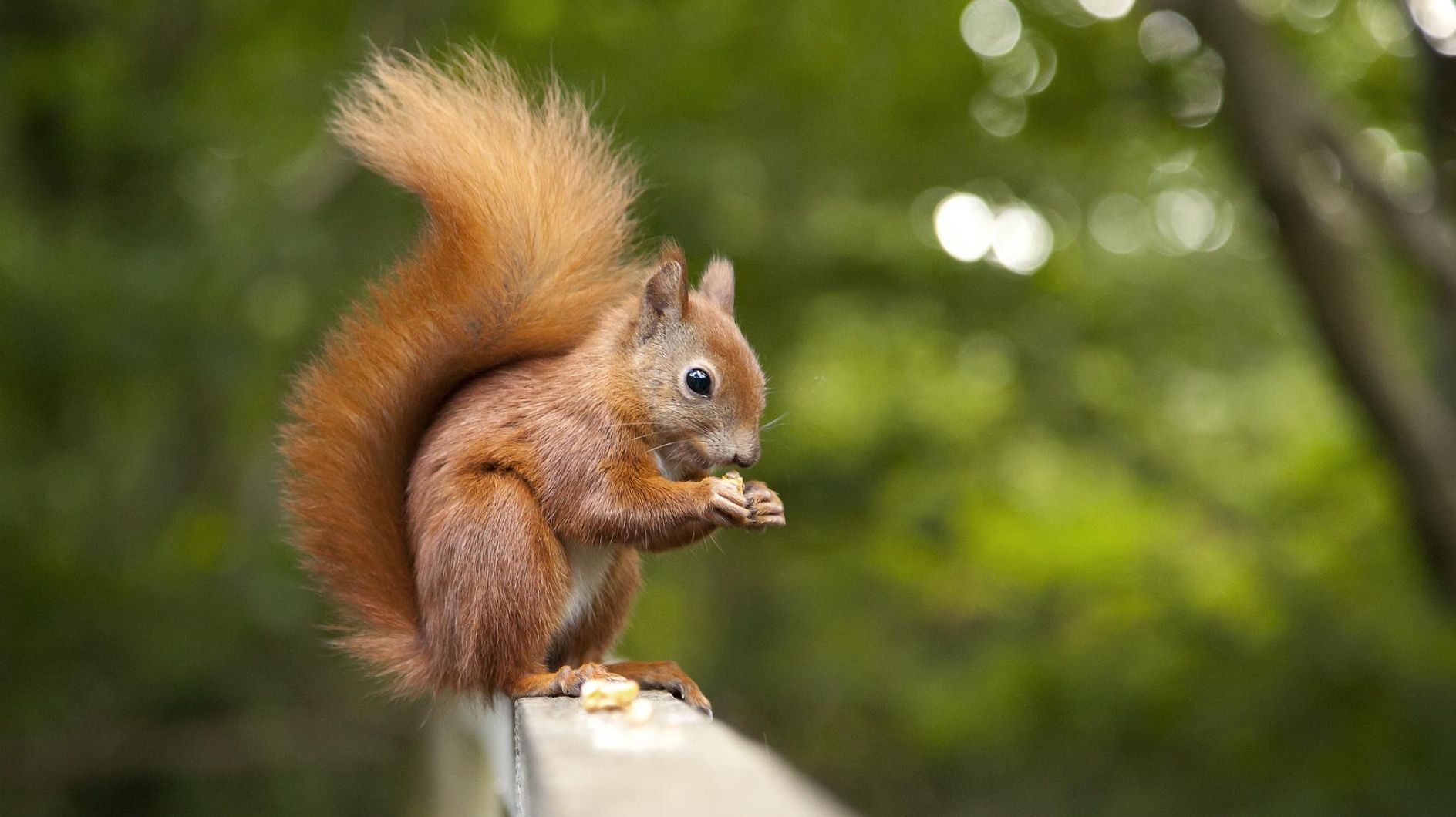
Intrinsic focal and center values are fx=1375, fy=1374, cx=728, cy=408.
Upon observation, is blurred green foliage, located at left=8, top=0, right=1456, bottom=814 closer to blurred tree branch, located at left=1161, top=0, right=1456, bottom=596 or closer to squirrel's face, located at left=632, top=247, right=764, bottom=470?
blurred tree branch, located at left=1161, top=0, right=1456, bottom=596

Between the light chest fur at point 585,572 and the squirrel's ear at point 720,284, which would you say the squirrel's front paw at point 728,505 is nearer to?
the light chest fur at point 585,572

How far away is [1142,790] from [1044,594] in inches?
42.1

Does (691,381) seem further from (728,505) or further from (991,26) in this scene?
(991,26)

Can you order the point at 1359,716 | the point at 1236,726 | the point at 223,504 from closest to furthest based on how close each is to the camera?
the point at 1359,716
the point at 1236,726
the point at 223,504

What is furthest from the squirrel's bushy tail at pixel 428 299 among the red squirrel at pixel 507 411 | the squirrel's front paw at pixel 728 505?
the squirrel's front paw at pixel 728 505

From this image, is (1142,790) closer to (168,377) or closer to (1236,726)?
(1236,726)

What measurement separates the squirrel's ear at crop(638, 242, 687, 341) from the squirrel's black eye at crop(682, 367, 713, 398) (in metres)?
0.08

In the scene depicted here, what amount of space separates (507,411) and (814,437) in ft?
14.0

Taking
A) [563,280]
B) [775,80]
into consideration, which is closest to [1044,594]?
[775,80]

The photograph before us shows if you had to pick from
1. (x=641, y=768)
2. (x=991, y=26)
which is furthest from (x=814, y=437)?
(x=641, y=768)

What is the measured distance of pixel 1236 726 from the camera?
5.89 m

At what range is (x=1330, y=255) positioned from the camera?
174 inches

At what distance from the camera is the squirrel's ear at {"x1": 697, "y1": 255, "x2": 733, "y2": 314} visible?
1.75 m

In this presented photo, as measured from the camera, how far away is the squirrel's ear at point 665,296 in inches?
61.5
